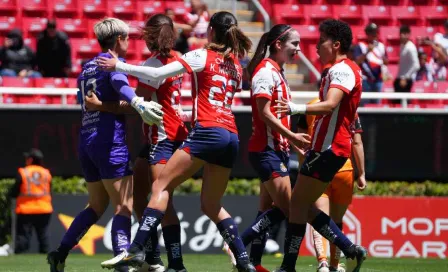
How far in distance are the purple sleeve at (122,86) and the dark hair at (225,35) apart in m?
0.77

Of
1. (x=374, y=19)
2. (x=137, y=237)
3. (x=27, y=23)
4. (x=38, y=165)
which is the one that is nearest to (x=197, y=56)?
(x=137, y=237)

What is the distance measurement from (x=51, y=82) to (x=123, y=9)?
2.91 metres

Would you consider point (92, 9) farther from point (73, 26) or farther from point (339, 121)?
point (339, 121)

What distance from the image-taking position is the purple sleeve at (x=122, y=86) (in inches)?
336

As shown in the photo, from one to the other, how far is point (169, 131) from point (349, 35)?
1.72 metres

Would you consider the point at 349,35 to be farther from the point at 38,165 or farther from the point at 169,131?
the point at 38,165

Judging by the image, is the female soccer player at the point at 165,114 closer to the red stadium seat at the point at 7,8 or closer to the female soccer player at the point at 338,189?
the female soccer player at the point at 338,189

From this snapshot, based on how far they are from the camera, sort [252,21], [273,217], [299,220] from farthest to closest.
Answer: [252,21]
[273,217]
[299,220]

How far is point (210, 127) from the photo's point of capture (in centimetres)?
884

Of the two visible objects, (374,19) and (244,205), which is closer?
(244,205)

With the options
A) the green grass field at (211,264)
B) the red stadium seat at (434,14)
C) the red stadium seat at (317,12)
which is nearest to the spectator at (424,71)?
the red stadium seat at (317,12)

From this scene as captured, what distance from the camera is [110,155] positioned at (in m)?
8.86

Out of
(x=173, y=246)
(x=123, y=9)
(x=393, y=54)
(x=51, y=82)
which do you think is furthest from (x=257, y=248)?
(x=393, y=54)

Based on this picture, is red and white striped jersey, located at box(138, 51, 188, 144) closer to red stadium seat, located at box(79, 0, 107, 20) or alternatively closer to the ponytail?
the ponytail
